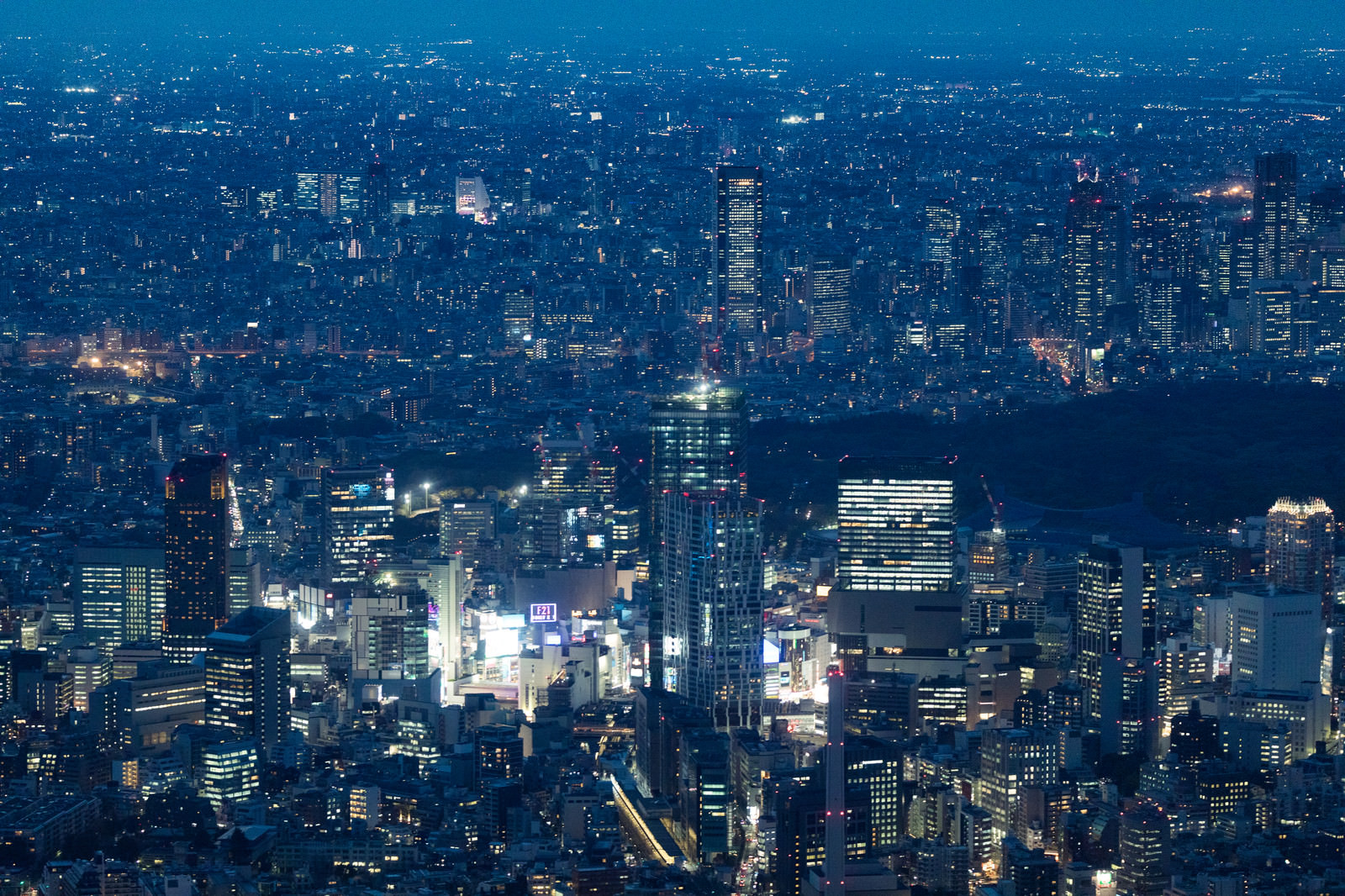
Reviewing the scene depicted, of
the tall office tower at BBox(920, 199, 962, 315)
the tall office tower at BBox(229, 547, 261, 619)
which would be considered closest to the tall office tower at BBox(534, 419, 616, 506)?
the tall office tower at BBox(229, 547, 261, 619)

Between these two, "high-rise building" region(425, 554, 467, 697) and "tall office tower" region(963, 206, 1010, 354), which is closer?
"high-rise building" region(425, 554, 467, 697)

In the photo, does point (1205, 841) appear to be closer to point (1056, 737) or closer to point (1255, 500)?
point (1056, 737)

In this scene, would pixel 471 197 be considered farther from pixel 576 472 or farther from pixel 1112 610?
pixel 1112 610

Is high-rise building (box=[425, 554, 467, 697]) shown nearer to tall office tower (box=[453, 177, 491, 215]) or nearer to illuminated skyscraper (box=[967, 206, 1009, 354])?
illuminated skyscraper (box=[967, 206, 1009, 354])

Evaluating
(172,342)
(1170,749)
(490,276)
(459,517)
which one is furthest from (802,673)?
(490,276)

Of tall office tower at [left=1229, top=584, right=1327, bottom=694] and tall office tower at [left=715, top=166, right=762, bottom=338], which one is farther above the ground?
tall office tower at [left=715, top=166, right=762, bottom=338]

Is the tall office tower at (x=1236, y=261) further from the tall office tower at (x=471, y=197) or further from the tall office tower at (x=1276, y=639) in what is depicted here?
the tall office tower at (x=1276, y=639)

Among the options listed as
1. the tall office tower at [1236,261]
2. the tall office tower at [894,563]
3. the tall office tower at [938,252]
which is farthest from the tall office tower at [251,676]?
the tall office tower at [1236,261]
